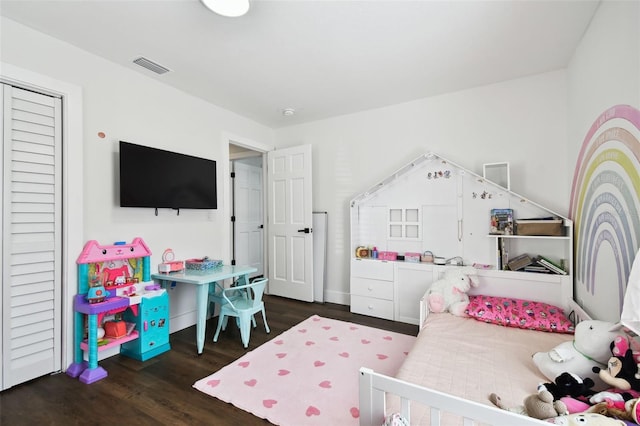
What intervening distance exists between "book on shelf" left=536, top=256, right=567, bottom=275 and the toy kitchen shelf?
3.36m

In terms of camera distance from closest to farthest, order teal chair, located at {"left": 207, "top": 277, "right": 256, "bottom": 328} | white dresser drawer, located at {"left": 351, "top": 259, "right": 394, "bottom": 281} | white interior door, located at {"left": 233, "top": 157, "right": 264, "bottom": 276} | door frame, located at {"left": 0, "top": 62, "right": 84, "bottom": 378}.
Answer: door frame, located at {"left": 0, "top": 62, "right": 84, "bottom": 378} → teal chair, located at {"left": 207, "top": 277, "right": 256, "bottom": 328} → white dresser drawer, located at {"left": 351, "top": 259, "right": 394, "bottom": 281} → white interior door, located at {"left": 233, "top": 157, "right": 264, "bottom": 276}

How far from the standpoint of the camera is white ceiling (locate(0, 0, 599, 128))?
1820 millimetres

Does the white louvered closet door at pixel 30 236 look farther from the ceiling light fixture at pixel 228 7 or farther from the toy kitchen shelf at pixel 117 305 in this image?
the ceiling light fixture at pixel 228 7

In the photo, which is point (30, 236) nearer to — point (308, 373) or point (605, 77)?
point (308, 373)

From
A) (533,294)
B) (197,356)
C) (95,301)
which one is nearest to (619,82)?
(533,294)

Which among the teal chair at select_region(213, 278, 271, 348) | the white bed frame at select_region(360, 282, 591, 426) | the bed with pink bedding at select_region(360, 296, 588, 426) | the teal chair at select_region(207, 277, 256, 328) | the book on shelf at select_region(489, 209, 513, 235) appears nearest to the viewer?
the white bed frame at select_region(360, 282, 591, 426)

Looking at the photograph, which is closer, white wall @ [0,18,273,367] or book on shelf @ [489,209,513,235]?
white wall @ [0,18,273,367]

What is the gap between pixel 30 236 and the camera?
6.68 ft

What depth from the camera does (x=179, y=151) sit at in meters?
2.97

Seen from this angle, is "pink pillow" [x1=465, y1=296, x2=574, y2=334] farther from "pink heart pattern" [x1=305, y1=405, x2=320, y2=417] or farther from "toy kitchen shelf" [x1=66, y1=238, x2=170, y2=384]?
"toy kitchen shelf" [x1=66, y1=238, x2=170, y2=384]

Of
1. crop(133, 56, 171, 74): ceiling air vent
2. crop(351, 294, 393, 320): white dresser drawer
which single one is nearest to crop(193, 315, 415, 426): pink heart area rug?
crop(351, 294, 393, 320): white dresser drawer

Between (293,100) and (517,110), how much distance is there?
232 cm

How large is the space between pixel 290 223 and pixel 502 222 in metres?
2.49

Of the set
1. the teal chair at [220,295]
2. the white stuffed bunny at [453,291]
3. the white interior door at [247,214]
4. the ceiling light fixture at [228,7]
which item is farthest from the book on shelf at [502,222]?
the white interior door at [247,214]
